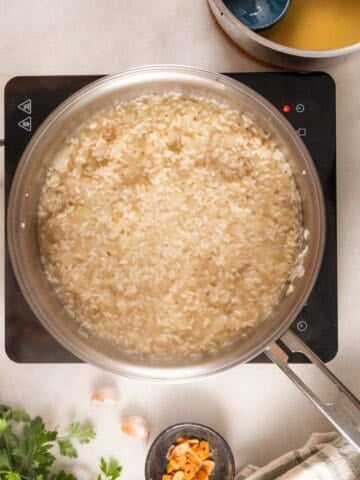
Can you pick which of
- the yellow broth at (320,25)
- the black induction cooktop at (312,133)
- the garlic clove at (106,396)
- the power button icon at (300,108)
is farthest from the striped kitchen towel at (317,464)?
the yellow broth at (320,25)

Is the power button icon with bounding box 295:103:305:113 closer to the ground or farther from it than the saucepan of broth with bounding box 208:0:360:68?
→ closer to the ground

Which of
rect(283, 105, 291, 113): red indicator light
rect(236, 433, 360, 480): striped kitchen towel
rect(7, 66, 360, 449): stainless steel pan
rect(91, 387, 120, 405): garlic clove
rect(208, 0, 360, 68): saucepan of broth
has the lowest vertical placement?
rect(236, 433, 360, 480): striped kitchen towel

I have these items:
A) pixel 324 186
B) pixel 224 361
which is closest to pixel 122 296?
pixel 224 361

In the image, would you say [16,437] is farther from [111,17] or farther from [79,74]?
[111,17]

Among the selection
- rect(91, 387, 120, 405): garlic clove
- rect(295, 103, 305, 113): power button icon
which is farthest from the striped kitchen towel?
rect(295, 103, 305, 113): power button icon

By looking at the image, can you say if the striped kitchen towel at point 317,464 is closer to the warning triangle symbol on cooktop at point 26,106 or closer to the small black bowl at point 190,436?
the small black bowl at point 190,436

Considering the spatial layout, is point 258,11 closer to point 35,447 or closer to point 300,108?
point 300,108

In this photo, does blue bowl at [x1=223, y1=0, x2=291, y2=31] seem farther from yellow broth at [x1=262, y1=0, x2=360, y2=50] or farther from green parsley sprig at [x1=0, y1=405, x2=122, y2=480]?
green parsley sprig at [x1=0, y1=405, x2=122, y2=480]
